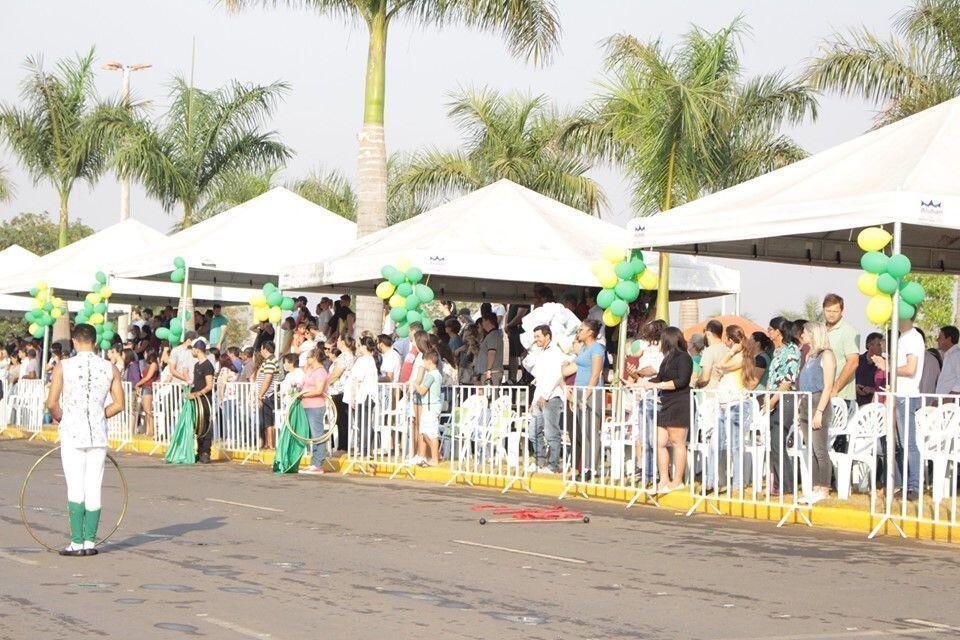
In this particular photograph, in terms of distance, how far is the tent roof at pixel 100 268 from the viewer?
31.9m

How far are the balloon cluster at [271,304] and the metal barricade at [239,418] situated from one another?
4.38 ft

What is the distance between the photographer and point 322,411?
68.8ft

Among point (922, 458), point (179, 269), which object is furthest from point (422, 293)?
point (922, 458)

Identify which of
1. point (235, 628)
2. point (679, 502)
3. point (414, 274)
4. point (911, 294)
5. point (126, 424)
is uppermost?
point (414, 274)

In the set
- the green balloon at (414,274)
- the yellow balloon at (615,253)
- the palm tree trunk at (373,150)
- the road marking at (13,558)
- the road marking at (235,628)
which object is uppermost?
the palm tree trunk at (373,150)

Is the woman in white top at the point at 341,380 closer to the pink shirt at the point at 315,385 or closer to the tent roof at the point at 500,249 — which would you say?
the pink shirt at the point at 315,385

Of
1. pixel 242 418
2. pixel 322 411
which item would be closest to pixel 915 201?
pixel 322 411

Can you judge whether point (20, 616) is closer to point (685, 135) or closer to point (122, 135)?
point (685, 135)

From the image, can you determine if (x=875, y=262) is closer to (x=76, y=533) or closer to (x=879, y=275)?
(x=879, y=275)

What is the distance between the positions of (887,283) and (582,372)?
15.9ft

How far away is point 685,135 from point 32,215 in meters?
57.5

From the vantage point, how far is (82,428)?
1153 centimetres

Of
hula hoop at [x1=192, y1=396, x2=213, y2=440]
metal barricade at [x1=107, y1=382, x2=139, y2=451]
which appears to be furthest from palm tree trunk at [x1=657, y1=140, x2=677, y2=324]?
metal barricade at [x1=107, y1=382, x2=139, y2=451]

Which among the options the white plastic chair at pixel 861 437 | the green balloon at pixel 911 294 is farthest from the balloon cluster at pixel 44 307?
the green balloon at pixel 911 294
